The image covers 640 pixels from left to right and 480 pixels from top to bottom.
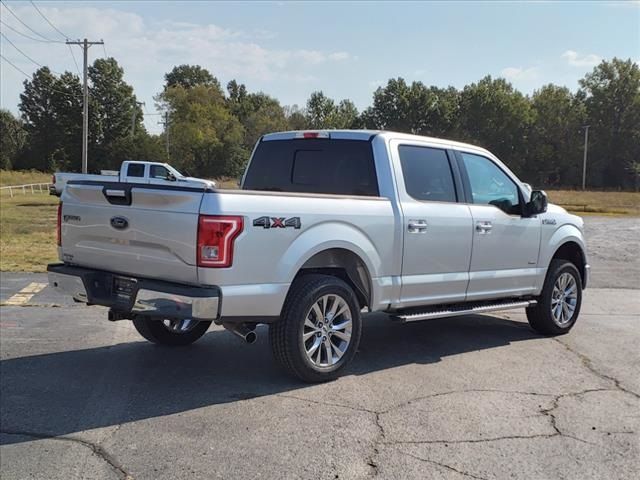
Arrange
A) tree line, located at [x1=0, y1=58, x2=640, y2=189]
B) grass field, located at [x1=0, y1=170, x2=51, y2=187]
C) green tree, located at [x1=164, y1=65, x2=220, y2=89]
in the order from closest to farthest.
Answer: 1. grass field, located at [x1=0, y1=170, x2=51, y2=187]
2. tree line, located at [x1=0, y1=58, x2=640, y2=189]
3. green tree, located at [x1=164, y1=65, x2=220, y2=89]

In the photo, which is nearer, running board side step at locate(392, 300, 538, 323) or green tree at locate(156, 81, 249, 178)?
running board side step at locate(392, 300, 538, 323)

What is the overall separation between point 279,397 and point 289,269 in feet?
3.19

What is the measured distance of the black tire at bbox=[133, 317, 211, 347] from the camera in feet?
21.1

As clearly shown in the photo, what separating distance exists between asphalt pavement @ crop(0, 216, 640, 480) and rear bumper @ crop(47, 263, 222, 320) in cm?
70

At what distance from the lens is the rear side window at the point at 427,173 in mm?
6102

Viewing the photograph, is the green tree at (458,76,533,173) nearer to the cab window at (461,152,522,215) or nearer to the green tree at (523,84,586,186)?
the green tree at (523,84,586,186)

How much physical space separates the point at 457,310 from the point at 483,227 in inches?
34.3

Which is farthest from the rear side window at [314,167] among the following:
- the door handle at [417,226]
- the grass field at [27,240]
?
the grass field at [27,240]

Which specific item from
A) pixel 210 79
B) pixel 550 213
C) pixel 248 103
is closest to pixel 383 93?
pixel 248 103

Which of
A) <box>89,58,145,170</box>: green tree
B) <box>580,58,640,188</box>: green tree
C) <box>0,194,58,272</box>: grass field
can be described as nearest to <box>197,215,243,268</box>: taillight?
<box>0,194,58,272</box>: grass field

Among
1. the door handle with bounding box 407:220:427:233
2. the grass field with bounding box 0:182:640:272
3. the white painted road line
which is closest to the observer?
the door handle with bounding box 407:220:427:233

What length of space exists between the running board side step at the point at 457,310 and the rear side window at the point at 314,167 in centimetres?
114

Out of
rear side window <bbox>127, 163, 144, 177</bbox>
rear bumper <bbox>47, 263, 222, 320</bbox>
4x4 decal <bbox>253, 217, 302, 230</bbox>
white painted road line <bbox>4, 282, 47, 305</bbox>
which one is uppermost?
rear side window <bbox>127, 163, 144, 177</bbox>

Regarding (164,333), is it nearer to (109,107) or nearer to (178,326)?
(178,326)
